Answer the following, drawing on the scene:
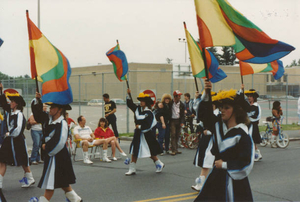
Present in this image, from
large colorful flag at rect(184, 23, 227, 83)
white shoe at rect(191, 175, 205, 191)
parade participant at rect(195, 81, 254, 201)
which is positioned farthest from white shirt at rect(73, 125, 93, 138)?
parade participant at rect(195, 81, 254, 201)

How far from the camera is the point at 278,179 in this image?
7805 millimetres

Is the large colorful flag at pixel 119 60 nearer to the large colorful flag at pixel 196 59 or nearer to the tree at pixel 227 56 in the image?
the large colorful flag at pixel 196 59

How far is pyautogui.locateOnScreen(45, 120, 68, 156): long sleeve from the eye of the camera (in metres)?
5.13

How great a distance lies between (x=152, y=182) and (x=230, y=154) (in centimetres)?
403

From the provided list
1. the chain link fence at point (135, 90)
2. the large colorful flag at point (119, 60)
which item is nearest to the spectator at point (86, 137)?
the large colorful flag at point (119, 60)

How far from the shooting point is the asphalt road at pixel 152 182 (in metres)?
6.57

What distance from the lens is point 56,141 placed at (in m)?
5.13

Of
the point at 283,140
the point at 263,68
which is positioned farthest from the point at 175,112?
the point at 263,68

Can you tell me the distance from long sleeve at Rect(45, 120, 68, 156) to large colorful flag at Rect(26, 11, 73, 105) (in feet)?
1.45

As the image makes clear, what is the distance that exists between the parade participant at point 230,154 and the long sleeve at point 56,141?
2158 millimetres

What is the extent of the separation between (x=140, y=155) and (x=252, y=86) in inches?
511

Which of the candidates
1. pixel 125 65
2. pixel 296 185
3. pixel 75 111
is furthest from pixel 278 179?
pixel 75 111

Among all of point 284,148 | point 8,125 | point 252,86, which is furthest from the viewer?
point 252,86

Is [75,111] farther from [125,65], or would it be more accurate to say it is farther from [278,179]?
[278,179]
